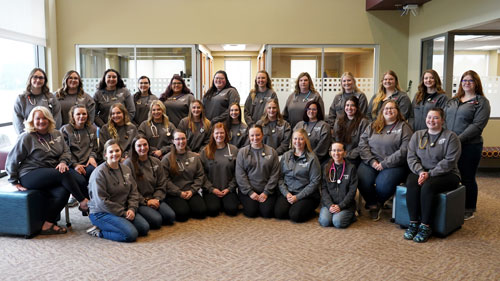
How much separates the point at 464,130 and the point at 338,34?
3822 millimetres

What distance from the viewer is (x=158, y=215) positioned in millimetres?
4324

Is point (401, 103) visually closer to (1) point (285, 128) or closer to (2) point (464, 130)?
(2) point (464, 130)

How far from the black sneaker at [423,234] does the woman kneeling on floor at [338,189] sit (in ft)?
2.27

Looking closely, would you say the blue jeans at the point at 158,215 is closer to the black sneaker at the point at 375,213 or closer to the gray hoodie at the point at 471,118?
the black sneaker at the point at 375,213

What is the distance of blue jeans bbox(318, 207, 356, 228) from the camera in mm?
4359

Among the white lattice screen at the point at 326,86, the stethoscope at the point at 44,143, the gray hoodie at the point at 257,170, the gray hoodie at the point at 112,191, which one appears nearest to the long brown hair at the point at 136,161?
the gray hoodie at the point at 112,191

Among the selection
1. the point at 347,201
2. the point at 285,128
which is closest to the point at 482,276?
the point at 347,201

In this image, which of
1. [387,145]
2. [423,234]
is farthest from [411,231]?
[387,145]

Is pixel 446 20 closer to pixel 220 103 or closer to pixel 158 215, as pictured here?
pixel 220 103

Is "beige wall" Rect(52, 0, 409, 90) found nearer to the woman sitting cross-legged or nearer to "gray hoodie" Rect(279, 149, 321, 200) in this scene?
"gray hoodie" Rect(279, 149, 321, 200)

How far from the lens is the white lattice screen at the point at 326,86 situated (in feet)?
26.7

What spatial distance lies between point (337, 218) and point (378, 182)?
26.4 inches

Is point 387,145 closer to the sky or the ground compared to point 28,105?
closer to the ground

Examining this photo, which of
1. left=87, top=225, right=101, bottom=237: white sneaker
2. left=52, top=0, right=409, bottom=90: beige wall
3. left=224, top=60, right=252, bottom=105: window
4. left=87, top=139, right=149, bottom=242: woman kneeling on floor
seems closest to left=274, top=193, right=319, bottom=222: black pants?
left=87, top=139, right=149, bottom=242: woman kneeling on floor
